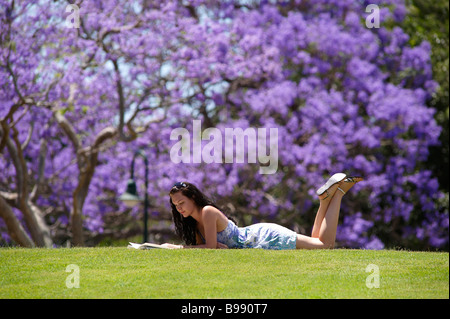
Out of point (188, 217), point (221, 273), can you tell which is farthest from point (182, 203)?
point (221, 273)

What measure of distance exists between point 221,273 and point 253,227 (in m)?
1.72

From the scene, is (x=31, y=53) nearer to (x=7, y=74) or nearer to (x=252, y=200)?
(x=7, y=74)

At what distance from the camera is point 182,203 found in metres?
7.79

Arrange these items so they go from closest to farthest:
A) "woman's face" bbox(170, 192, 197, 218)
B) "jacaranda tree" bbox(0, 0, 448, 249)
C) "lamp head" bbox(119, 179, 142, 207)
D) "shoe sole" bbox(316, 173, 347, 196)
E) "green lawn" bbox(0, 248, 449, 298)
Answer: "green lawn" bbox(0, 248, 449, 298) → "woman's face" bbox(170, 192, 197, 218) → "shoe sole" bbox(316, 173, 347, 196) → "lamp head" bbox(119, 179, 142, 207) → "jacaranda tree" bbox(0, 0, 448, 249)

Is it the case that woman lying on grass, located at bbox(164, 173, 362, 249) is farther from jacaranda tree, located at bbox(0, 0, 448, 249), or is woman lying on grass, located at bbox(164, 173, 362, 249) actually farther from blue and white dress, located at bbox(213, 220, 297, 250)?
jacaranda tree, located at bbox(0, 0, 448, 249)

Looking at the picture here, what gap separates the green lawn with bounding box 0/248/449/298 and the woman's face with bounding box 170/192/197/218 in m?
0.48

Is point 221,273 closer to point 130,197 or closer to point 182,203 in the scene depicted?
point 182,203

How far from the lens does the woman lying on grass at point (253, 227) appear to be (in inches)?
309

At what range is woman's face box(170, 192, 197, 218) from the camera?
7777 millimetres

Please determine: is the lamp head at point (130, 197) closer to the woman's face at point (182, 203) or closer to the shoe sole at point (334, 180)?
the woman's face at point (182, 203)

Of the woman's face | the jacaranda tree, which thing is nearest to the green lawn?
the woman's face

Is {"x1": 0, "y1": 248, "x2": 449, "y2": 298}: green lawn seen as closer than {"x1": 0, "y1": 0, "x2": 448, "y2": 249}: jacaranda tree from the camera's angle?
Yes

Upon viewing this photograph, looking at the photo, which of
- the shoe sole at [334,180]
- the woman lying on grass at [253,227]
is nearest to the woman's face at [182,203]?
the woman lying on grass at [253,227]

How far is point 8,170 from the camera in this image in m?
17.4
